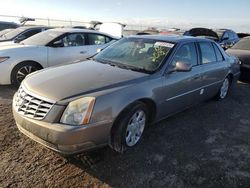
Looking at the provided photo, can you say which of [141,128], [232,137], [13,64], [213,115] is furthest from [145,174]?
[13,64]

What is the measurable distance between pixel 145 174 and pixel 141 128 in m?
0.78

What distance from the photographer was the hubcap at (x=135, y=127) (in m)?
3.54

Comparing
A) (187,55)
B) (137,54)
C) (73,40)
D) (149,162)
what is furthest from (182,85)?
(73,40)

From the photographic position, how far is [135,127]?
3.63 m

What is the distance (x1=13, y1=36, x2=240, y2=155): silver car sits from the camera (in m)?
2.95

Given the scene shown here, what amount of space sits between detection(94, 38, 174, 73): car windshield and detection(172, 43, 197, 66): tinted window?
176 mm

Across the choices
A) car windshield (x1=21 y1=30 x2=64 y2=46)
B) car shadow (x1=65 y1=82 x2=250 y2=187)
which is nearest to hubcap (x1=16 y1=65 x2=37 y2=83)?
car windshield (x1=21 y1=30 x2=64 y2=46)

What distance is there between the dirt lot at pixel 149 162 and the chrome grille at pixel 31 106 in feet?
1.96

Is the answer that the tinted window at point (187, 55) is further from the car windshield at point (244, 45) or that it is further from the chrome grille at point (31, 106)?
the car windshield at point (244, 45)

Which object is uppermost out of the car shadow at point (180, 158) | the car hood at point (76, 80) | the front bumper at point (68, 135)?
the car hood at point (76, 80)

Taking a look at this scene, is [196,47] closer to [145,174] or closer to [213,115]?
[213,115]

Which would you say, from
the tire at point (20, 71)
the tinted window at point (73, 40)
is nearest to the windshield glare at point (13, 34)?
the tinted window at point (73, 40)

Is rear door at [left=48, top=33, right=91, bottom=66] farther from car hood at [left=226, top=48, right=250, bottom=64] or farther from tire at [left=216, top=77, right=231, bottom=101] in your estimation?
car hood at [left=226, top=48, right=250, bottom=64]

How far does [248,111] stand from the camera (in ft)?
18.3
